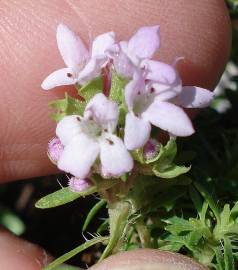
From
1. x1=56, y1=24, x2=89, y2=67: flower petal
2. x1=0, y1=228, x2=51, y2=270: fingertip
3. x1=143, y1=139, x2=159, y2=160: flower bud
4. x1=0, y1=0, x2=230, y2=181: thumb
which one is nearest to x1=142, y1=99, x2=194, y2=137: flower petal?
x1=143, y1=139, x2=159, y2=160: flower bud

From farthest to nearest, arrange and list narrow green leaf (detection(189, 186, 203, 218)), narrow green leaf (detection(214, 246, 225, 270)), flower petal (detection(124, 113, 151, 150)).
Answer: narrow green leaf (detection(189, 186, 203, 218))
narrow green leaf (detection(214, 246, 225, 270))
flower petal (detection(124, 113, 151, 150))

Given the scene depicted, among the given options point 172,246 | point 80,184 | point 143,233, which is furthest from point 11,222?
point 80,184

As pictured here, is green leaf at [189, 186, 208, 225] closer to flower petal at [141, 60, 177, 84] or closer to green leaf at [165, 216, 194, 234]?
green leaf at [165, 216, 194, 234]

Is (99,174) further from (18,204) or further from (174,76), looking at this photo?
(18,204)

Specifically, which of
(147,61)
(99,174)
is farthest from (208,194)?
(147,61)

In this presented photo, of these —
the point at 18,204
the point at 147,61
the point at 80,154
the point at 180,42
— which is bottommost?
the point at 18,204

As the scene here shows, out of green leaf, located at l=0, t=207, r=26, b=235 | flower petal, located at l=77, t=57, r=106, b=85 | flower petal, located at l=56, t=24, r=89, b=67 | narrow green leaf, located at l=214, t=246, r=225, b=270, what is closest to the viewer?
flower petal, located at l=77, t=57, r=106, b=85

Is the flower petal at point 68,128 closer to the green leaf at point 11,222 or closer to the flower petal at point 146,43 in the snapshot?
the flower petal at point 146,43

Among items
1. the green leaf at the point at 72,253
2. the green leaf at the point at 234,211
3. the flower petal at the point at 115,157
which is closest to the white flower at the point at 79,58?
the flower petal at the point at 115,157
